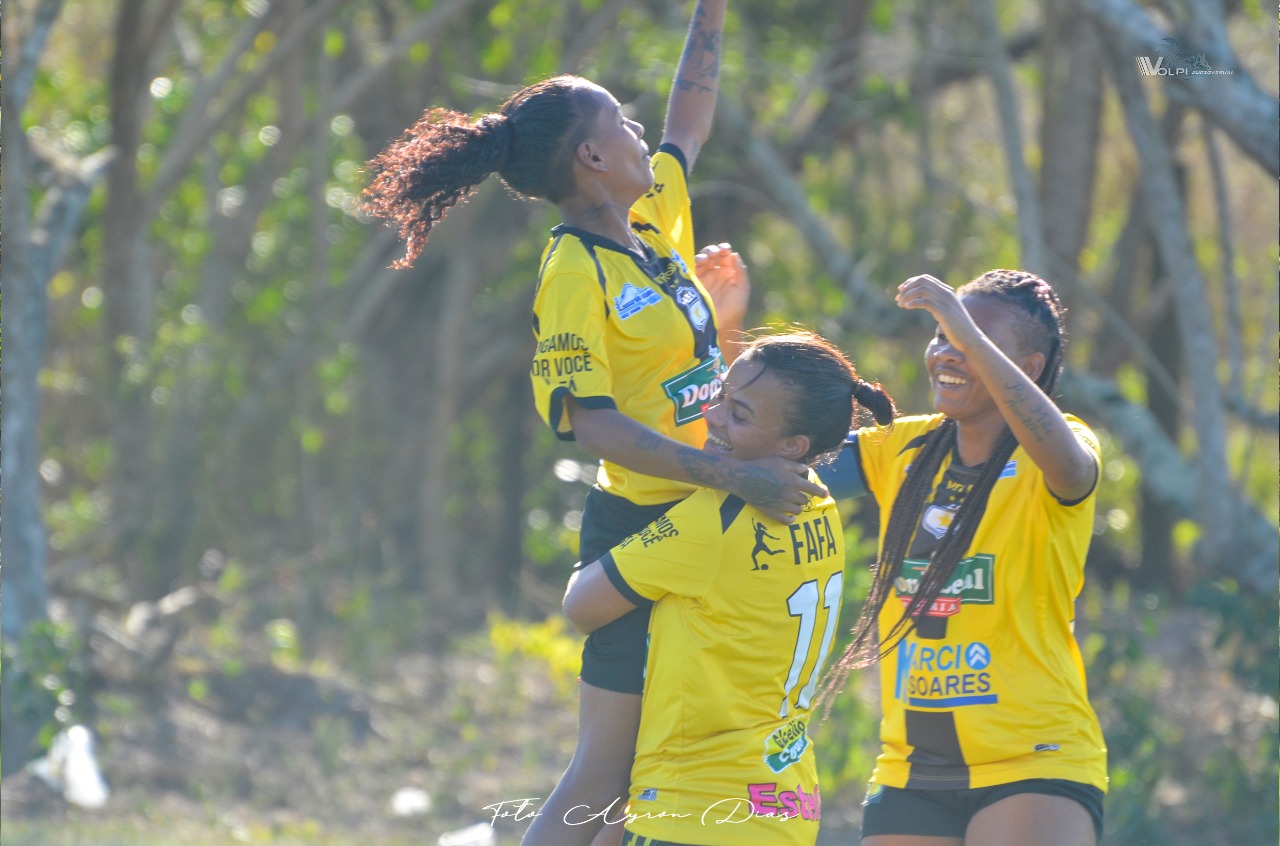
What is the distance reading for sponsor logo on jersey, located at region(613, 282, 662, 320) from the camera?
3221 millimetres

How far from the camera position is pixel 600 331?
3.15 meters

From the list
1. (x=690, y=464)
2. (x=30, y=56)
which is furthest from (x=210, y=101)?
(x=690, y=464)

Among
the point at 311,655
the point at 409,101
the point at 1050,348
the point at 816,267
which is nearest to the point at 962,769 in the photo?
the point at 1050,348

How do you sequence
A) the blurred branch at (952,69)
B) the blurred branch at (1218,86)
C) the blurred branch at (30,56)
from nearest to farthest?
1. the blurred branch at (1218,86)
2. the blurred branch at (30,56)
3. the blurred branch at (952,69)

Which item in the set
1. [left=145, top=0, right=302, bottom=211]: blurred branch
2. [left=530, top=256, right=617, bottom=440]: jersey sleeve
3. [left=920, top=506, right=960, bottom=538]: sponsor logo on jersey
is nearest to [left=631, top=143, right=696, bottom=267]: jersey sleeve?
[left=530, top=256, right=617, bottom=440]: jersey sleeve

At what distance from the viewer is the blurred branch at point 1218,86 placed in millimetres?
4695

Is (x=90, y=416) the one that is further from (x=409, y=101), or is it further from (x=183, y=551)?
(x=409, y=101)

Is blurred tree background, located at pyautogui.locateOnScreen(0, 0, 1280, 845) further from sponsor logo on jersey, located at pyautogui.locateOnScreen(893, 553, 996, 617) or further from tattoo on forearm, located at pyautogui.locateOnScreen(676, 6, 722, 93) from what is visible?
sponsor logo on jersey, located at pyautogui.locateOnScreen(893, 553, 996, 617)

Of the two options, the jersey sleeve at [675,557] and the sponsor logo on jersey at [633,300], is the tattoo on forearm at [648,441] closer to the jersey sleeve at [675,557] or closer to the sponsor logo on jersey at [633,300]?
the jersey sleeve at [675,557]

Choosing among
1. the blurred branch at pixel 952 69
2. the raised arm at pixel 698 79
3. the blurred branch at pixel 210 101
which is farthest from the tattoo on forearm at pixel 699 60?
the blurred branch at pixel 210 101

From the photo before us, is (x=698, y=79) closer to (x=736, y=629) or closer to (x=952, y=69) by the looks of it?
(x=736, y=629)

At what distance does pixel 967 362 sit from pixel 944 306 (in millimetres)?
171

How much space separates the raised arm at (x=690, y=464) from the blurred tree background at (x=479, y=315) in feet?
9.19

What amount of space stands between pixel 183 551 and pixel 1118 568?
6.30 meters
